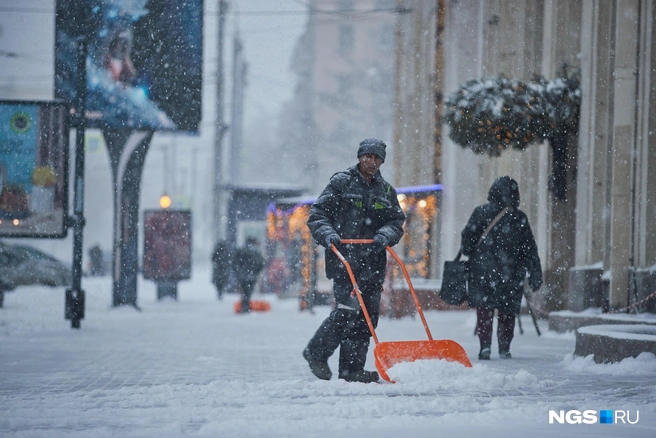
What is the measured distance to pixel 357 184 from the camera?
23.5ft

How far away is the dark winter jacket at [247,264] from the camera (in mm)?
20739

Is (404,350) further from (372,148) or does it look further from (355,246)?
(372,148)

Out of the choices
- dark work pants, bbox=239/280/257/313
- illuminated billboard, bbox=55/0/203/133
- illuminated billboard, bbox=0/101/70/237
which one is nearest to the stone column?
illuminated billboard, bbox=0/101/70/237

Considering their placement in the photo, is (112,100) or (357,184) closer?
(357,184)

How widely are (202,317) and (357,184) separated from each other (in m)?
12.5

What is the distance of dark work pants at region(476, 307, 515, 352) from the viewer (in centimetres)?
915

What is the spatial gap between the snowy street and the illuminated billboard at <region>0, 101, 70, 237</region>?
10.3ft

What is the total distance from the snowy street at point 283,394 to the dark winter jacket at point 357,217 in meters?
0.78

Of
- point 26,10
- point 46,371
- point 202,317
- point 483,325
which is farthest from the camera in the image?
point 26,10

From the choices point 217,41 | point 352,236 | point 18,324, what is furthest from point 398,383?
point 217,41

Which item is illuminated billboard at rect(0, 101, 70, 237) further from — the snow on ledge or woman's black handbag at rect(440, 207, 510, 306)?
the snow on ledge

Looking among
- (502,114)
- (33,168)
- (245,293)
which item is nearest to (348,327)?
(502,114)

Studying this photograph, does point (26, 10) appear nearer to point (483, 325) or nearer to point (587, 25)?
point (587, 25)

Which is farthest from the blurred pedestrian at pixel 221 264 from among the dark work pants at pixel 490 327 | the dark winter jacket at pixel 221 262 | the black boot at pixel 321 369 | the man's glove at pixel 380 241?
the man's glove at pixel 380 241
